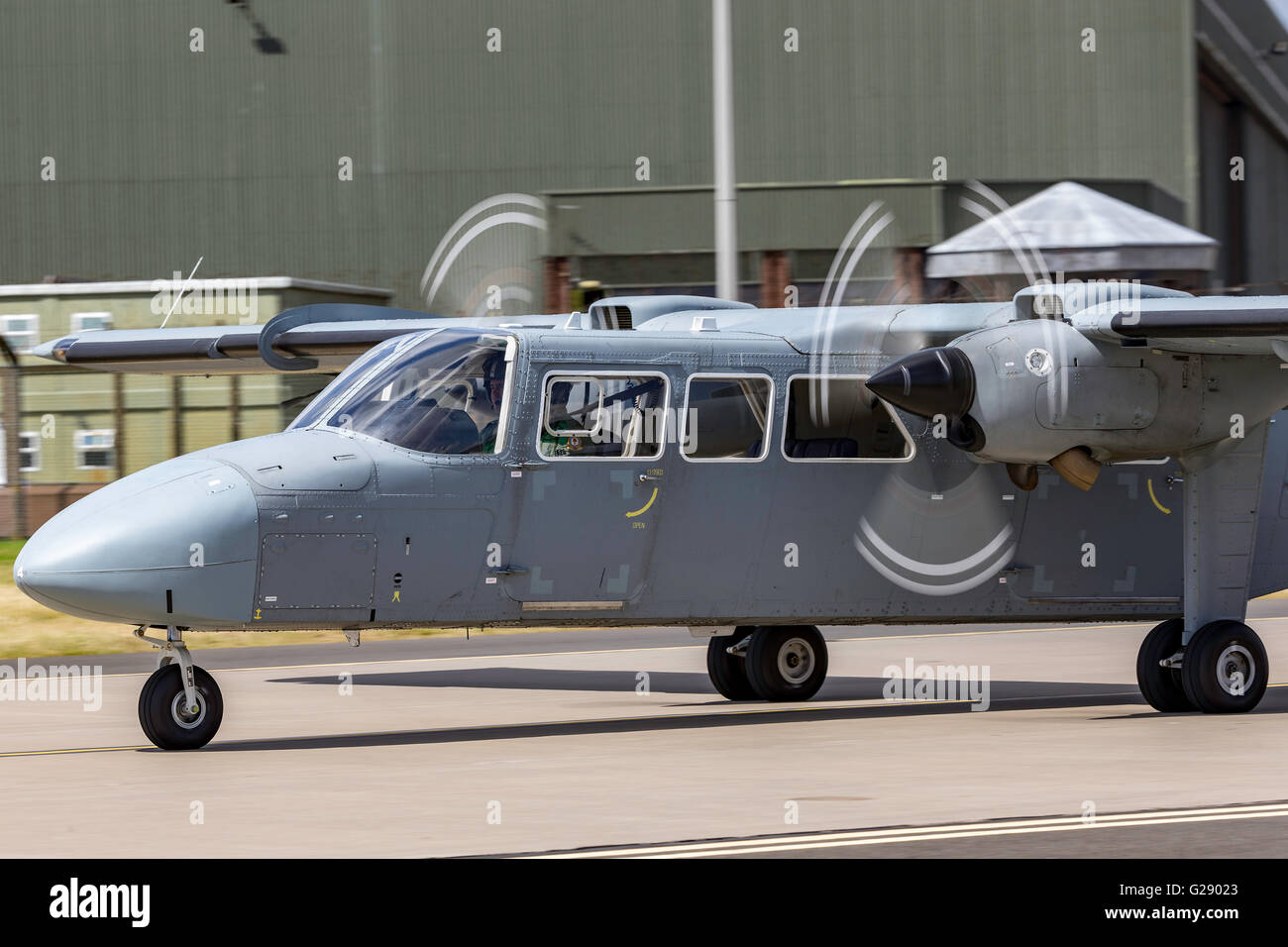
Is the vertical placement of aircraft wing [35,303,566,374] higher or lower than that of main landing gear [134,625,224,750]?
higher

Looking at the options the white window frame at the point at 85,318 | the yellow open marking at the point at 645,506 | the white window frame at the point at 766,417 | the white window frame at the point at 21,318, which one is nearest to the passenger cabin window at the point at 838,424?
the white window frame at the point at 766,417

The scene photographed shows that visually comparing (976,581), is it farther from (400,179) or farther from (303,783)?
(400,179)

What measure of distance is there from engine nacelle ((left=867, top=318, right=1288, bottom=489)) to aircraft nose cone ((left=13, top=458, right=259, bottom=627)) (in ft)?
14.5

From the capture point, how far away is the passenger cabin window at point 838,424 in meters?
13.4

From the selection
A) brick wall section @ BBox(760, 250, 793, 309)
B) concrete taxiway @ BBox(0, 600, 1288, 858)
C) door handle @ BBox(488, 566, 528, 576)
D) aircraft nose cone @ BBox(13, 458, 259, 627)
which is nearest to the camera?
concrete taxiway @ BBox(0, 600, 1288, 858)

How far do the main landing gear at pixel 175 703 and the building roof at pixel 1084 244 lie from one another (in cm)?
1156

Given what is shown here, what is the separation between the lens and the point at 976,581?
13.9 meters

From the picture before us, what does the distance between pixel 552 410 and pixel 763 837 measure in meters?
4.91

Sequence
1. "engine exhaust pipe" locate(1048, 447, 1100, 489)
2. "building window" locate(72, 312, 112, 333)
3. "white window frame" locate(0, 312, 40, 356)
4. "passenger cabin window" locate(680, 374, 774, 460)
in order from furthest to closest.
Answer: "white window frame" locate(0, 312, 40, 356)
"building window" locate(72, 312, 112, 333)
"engine exhaust pipe" locate(1048, 447, 1100, 489)
"passenger cabin window" locate(680, 374, 774, 460)

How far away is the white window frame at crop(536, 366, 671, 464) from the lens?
12539mm

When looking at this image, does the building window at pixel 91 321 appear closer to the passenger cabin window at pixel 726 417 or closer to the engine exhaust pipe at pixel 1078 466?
the passenger cabin window at pixel 726 417

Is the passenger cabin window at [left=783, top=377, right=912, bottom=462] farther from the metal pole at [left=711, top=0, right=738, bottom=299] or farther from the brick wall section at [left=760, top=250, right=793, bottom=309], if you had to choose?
the brick wall section at [left=760, top=250, right=793, bottom=309]

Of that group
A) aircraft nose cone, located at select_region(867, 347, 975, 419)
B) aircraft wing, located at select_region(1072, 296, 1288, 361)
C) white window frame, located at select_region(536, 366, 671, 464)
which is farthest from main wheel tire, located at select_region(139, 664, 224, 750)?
aircraft wing, located at select_region(1072, 296, 1288, 361)

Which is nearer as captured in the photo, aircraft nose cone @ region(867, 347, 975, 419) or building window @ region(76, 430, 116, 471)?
aircraft nose cone @ region(867, 347, 975, 419)
